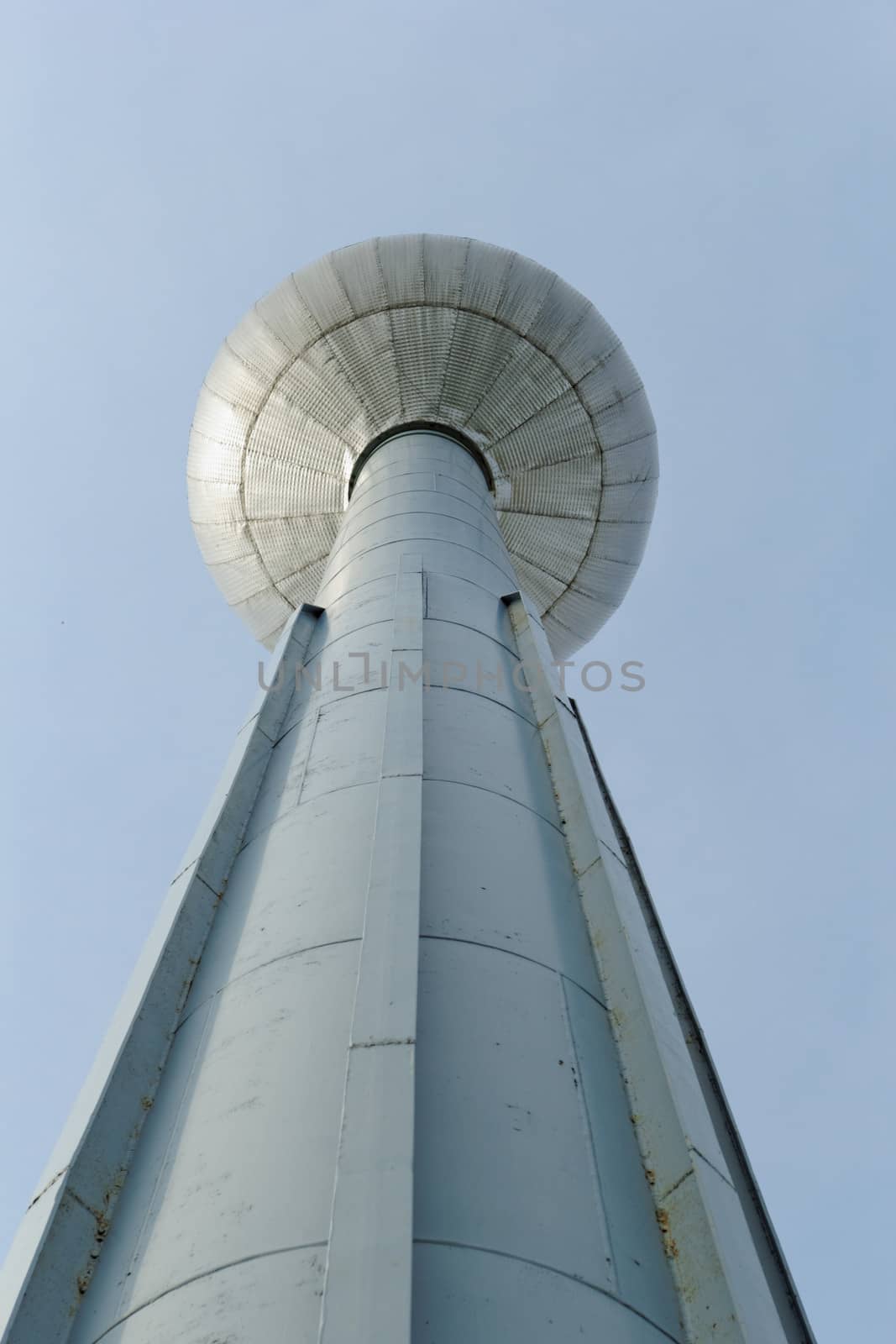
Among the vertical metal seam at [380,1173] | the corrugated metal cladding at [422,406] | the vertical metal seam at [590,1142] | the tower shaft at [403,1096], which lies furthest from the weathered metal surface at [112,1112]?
the corrugated metal cladding at [422,406]

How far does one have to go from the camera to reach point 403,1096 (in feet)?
13.5

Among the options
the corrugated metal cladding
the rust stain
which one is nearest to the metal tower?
the rust stain

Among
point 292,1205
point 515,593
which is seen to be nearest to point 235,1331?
point 292,1205

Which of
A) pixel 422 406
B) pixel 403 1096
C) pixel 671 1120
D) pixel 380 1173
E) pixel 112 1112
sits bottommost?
pixel 380 1173

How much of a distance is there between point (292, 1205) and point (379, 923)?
57.2 inches

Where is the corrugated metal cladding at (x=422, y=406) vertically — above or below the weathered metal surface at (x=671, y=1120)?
above

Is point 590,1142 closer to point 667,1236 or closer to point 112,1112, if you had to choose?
point 667,1236

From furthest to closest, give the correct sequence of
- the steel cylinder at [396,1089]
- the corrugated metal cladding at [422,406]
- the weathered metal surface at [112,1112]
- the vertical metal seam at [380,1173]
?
the corrugated metal cladding at [422,406] < the weathered metal surface at [112,1112] < the steel cylinder at [396,1089] < the vertical metal seam at [380,1173]

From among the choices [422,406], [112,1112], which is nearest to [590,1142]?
[112,1112]

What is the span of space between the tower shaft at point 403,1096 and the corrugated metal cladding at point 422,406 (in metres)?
10.1

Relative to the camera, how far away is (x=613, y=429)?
1844cm

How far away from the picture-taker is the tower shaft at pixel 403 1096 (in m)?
3.81

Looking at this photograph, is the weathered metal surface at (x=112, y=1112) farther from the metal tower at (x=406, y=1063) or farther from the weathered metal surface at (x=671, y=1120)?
the weathered metal surface at (x=671, y=1120)

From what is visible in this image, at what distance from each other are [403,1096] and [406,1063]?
190 millimetres
